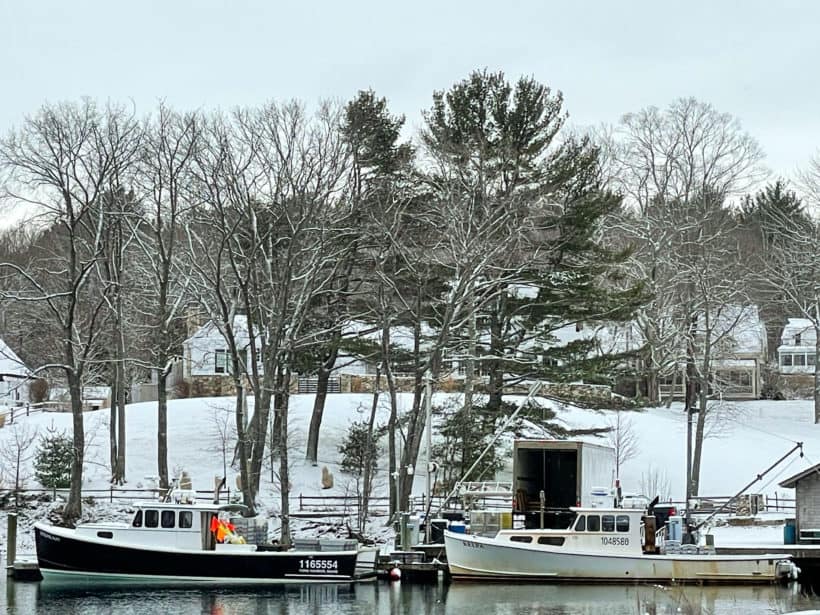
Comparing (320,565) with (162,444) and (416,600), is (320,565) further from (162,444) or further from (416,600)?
(162,444)

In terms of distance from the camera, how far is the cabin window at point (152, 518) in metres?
37.0

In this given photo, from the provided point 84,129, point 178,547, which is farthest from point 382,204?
point 178,547

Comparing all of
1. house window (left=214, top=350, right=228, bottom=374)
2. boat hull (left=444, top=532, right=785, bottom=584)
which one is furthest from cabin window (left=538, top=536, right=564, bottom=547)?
house window (left=214, top=350, right=228, bottom=374)

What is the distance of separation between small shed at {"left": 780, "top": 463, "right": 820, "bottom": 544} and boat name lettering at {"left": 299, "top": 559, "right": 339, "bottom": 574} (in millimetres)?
14284

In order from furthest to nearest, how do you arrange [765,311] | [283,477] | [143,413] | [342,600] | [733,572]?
1. [765,311]
2. [143,413]
3. [283,477]
4. [733,572]
5. [342,600]

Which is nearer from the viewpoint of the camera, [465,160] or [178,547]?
[178,547]

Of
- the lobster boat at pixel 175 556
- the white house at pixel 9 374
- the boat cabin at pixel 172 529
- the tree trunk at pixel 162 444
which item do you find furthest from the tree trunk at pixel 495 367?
the white house at pixel 9 374

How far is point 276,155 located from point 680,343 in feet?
79.8

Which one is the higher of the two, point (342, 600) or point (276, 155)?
point (276, 155)

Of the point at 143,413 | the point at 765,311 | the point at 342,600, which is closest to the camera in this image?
the point at 342,600

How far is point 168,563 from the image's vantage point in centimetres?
3653

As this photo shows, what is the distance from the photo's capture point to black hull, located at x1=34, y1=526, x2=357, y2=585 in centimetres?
3647

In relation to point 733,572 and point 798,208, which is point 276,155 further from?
point 798,208

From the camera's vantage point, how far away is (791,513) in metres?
47.6
